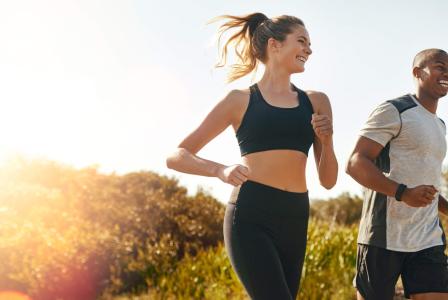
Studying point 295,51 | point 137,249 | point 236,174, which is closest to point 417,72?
point 295,51

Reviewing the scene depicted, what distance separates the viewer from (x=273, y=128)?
3547mm

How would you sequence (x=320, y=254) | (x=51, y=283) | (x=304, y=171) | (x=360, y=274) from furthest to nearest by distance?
(x=51, y=283) < (x=320, y=254) < (x=360, y=274) < (x=304, y=171)

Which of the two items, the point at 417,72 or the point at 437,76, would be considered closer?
the point at 437,76

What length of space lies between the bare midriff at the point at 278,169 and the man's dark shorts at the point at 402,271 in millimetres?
668

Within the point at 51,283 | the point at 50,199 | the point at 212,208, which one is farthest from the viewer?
the point at 50,199

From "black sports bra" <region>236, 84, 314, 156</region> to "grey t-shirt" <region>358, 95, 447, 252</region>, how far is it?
42 cm

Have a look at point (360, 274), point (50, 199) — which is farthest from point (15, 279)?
point (360, 274)

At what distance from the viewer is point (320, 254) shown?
8.05 metres

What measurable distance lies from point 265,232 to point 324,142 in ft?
1.91

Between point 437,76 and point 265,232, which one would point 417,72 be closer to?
point 437,76

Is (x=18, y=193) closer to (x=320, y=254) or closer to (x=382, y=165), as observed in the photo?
(x=320, y=254)

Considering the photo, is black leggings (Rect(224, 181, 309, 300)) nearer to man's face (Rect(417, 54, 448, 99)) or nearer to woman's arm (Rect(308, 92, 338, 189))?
woman's arm (Rect(308, 92, 338, 189))

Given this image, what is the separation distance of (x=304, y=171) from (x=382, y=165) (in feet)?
1.73

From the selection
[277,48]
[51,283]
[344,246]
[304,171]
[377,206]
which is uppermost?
[277,48]
